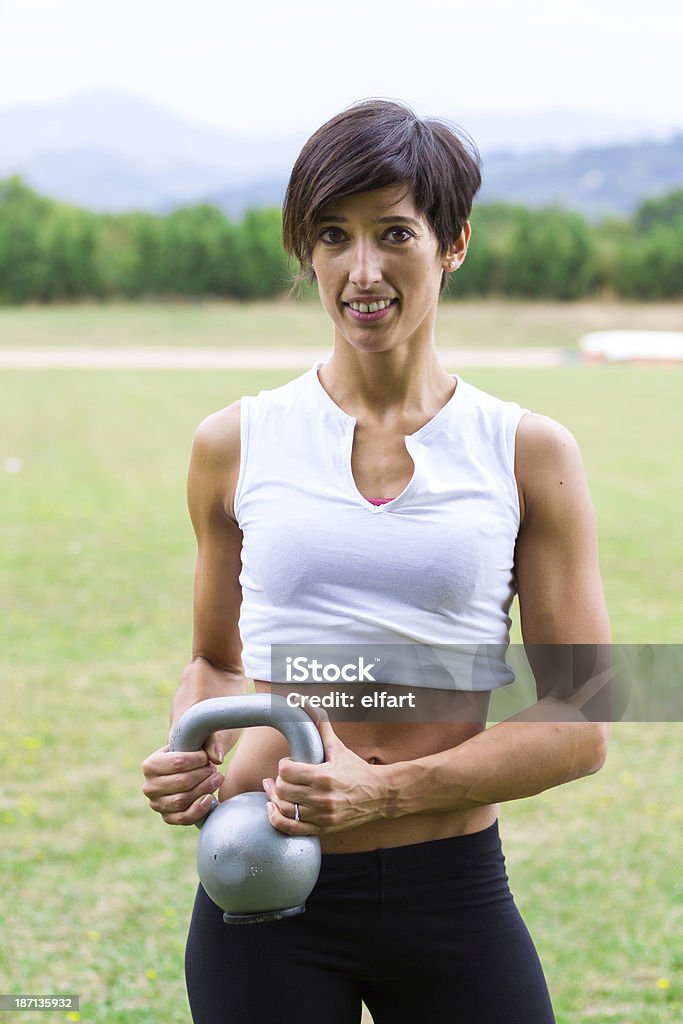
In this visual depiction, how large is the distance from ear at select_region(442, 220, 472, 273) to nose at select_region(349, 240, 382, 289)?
158 millimetres

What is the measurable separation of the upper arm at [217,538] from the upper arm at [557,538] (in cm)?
45

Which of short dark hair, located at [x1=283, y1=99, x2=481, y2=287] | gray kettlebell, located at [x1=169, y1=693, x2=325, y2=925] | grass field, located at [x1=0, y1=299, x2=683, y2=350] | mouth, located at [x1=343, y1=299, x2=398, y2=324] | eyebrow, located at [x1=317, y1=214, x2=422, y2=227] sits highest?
short dark hair, located at [x1=283, y1=99, x2=481, y2=287]

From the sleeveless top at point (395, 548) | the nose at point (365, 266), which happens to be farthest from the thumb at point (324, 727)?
the nose at point (365, 266)

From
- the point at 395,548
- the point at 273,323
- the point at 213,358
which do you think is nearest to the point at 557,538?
the point at 395,548

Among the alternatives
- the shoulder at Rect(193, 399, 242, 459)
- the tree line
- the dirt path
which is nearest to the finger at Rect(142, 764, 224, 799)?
the shoulder at Rect(193, 399, 242, 459)

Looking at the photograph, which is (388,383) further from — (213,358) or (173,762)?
(213,358)

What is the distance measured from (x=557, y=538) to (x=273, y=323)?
157 feet

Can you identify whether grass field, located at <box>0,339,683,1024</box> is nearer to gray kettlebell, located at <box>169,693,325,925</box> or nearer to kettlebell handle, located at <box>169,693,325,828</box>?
gray kettlebell, located at <box>169,693,325,925</box>

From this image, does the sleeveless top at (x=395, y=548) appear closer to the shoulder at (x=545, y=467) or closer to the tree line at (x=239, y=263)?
the shoulder at (x=545, y=467)

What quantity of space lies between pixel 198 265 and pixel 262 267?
144 inches

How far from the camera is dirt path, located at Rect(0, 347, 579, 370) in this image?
33688 millimetres

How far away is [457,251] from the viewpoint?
1.97 meters

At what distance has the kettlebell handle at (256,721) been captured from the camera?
1.69m

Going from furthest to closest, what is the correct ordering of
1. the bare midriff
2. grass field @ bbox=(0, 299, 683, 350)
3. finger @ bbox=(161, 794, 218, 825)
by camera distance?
grass field @ bbox=(0, 299, 683, 350) < the bare midriff < finger @ bbox=(161, 794, 218, 825)
